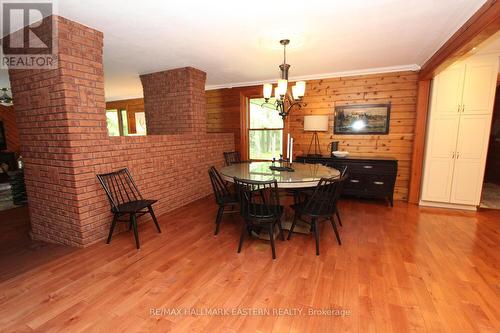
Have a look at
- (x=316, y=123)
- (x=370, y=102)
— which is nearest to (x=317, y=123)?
(x=316, y=123)

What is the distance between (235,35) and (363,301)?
2989 mm

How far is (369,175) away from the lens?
4074 mm

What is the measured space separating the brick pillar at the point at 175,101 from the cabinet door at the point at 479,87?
4.38 metres

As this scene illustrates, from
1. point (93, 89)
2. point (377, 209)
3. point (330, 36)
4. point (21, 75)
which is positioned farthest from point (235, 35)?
point (377, 209)

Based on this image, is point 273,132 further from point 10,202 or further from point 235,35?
point 10,202

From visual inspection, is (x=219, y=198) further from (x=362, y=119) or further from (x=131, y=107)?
(x=131, y=107)

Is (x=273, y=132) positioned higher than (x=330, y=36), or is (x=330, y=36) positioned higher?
(x=330, y=36)

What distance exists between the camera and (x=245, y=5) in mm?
2090

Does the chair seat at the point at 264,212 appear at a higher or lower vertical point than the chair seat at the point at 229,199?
higher

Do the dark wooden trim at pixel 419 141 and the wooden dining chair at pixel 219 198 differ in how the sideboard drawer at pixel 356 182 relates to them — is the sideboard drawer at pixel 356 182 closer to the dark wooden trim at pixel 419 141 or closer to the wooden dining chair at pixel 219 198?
the dark wooden trim at pixel 419 141

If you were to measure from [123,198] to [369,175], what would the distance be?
3.93 m

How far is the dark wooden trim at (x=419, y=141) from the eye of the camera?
389 cm

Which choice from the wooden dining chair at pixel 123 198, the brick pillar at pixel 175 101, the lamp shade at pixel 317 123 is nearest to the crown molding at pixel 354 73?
the lamp shade at pixel 317 123

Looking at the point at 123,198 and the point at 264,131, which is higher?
the point at 264,131
